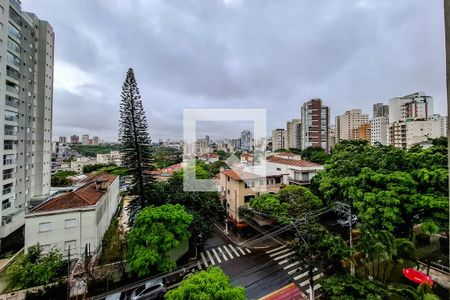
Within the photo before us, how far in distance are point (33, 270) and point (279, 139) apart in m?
62.7

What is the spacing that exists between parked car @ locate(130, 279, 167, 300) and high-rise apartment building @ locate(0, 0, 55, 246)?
36.8ft

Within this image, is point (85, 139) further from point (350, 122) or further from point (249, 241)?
point (350, 122)

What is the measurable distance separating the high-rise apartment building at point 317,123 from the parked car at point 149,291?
38488 mm

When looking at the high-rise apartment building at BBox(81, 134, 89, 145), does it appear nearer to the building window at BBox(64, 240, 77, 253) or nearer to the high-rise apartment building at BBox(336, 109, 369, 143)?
the building window at BBox(64, 240, 77, 253)

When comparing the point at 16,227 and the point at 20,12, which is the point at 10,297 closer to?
the point at 16,227

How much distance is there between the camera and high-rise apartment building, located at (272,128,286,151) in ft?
208

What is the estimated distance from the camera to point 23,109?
15.2m

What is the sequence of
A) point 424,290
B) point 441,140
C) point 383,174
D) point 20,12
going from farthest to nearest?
1. point 20,12
2. point 441,140
3. point 383,174
4. point 424,290

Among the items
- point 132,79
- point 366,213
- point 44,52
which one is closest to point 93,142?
point 44,52

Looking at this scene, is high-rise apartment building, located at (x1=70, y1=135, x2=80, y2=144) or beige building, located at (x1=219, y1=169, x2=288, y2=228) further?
high-rise apartment building, located at (x1=70, y1=135, x2=80, y2=144)

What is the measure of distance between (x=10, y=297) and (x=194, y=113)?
33.4ft

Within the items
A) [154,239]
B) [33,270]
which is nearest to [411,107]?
[154,239]

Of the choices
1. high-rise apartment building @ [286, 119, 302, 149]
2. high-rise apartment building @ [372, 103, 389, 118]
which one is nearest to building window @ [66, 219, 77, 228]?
high-rise apartment building @ [286, 119, 302, 149]

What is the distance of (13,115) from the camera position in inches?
550
